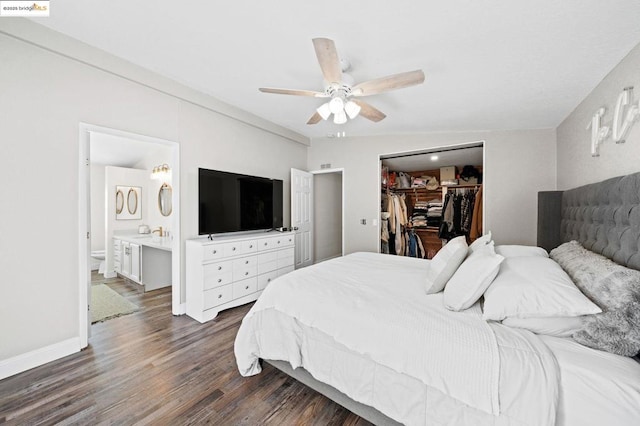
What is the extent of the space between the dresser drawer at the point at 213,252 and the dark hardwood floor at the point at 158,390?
0.82 metres

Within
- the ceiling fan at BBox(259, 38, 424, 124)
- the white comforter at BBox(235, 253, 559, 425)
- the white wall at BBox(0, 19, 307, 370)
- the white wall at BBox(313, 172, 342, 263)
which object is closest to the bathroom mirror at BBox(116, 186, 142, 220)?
the white wall at BBox(0, 19, 307, 370)

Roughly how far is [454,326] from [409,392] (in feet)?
1.28

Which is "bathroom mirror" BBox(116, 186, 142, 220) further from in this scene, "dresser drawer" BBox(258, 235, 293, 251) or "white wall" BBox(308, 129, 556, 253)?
"white wall" BBox(308, 129, 556, 253)

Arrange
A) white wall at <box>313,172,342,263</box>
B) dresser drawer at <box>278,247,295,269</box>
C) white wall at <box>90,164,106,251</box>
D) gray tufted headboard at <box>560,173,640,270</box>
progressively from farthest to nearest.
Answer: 1. white wall at <box>90,164,106,251</box>
2. white wall at <box>313,172,342,263</box>
3. dresser drawer at <box>278,247,295,269</box>
4. gray tufted headboard at <box>560,173,640,270</box>

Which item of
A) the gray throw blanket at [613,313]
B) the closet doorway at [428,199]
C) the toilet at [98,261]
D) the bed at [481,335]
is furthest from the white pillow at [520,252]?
the toilet at [98,261]

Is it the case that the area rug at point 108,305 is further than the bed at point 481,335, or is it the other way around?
the area rug at point 108,305

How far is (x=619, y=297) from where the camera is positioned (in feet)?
3.50

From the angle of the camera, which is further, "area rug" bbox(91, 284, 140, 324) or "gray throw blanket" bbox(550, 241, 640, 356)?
"area rug" bbox(91, 284, 140, 324)

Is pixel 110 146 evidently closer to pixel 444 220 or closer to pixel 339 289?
pixel 339 289

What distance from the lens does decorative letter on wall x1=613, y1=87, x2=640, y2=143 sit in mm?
1485

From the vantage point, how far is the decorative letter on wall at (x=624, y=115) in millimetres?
1485

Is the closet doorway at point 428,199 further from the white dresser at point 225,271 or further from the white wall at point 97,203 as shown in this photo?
the white wall at point 97,203

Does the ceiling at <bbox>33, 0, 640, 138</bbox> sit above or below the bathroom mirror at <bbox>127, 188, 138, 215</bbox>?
above

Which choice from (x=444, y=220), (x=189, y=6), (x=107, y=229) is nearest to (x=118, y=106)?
(x=189, y=6)
